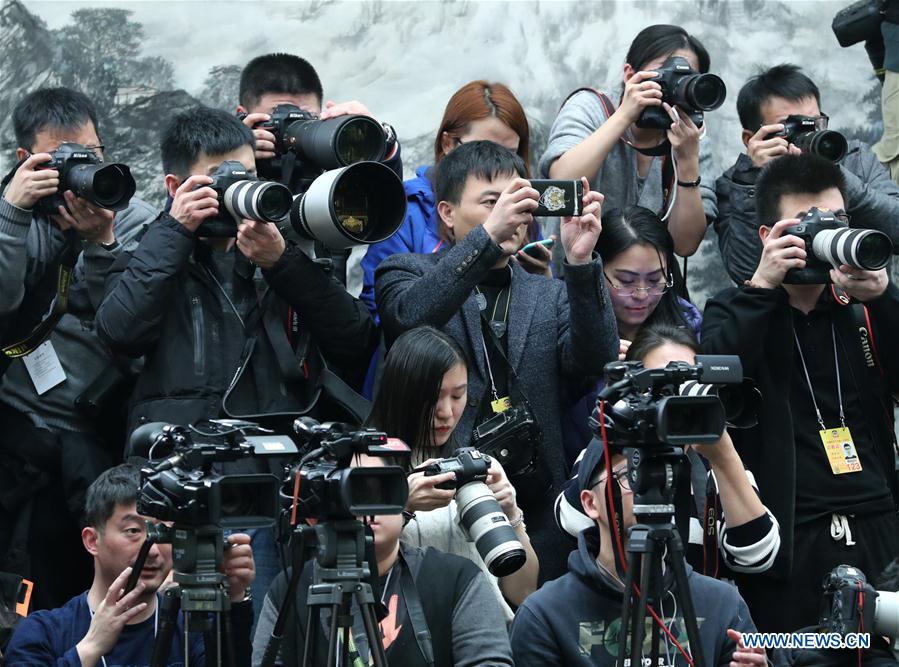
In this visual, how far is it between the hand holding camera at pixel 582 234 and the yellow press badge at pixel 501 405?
1.41ft

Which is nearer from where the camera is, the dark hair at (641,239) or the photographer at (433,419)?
the photographer at (433,419)

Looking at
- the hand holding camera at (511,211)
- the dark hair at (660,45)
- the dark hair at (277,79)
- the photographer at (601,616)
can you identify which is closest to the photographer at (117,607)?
the photographer at (601,616)

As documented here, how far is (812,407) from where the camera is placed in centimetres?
473

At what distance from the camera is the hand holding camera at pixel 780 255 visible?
15.2 feet

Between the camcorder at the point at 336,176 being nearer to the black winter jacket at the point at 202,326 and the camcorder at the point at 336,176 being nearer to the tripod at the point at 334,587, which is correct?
the black winter jacket at the point at 202,326

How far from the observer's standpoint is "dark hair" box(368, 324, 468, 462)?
4246 mm

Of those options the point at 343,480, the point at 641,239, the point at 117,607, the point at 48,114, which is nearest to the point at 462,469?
the point at 343,480

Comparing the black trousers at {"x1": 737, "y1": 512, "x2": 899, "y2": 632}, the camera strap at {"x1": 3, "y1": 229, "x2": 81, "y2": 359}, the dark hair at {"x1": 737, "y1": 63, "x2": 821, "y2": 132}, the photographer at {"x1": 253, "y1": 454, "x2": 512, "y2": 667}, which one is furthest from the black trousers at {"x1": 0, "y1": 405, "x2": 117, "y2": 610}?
the dark hair at {"x1": 737, "y1": 63, "x2": 821, "y2": 132}

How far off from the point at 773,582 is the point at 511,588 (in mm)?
743

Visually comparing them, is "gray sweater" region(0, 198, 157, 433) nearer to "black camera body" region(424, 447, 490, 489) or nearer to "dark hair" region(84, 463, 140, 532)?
"dark hair" region(84, 463, 140, 532)

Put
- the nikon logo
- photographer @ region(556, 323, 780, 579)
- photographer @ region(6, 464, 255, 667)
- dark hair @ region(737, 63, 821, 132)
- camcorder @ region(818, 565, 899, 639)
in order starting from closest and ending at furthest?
1. photographer @ region(6, 464, 255, 667)
2. camcorder @ region(818, 565, 899, 639)
3. photographer @ region(556, 323, 780, 579)
4. the nikon logo
5. dark hair @ region(737, 63, 821, 132)

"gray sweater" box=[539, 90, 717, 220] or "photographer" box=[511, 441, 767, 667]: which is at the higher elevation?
"gray sweater" box=[539, 90, 717, 220]

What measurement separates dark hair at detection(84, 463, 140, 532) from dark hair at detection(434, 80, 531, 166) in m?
1.65

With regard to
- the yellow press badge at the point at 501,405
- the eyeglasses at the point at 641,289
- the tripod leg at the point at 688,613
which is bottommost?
the tripod leg at the point at 688,613
